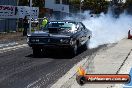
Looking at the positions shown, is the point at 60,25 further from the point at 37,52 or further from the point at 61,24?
the point at 37,52

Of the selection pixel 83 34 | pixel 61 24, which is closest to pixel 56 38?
pixel 61 24

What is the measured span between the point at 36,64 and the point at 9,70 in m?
1.70

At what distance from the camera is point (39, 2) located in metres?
65.9

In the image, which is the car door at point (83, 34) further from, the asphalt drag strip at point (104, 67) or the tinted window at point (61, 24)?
the asphalt drag strip at point (104, 67)

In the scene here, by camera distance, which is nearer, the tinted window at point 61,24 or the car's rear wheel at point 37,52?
the car's rear wheel at point 37,52

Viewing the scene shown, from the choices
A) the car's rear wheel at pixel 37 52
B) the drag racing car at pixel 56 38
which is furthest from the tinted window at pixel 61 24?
the car's rear wheel at pixel 37 52

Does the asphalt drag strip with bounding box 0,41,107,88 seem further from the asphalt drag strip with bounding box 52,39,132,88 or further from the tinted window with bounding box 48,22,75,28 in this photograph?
the tinted window with bounding box 48,22,75,28

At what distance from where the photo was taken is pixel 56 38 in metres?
15.0

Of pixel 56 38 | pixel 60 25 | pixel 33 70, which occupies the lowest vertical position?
pixel 33 70

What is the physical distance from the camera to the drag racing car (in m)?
15.0

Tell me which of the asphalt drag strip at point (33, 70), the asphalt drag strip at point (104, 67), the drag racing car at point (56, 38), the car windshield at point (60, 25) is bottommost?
the asphalt drag strip at point (33, 70)

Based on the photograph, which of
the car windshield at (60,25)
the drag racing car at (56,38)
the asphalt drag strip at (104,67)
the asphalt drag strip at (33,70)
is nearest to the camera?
the asphalt drag strip at (104,67)

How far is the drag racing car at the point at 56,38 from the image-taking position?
15.0 m

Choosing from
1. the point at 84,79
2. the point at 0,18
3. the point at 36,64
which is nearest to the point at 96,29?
the point at 0,18
